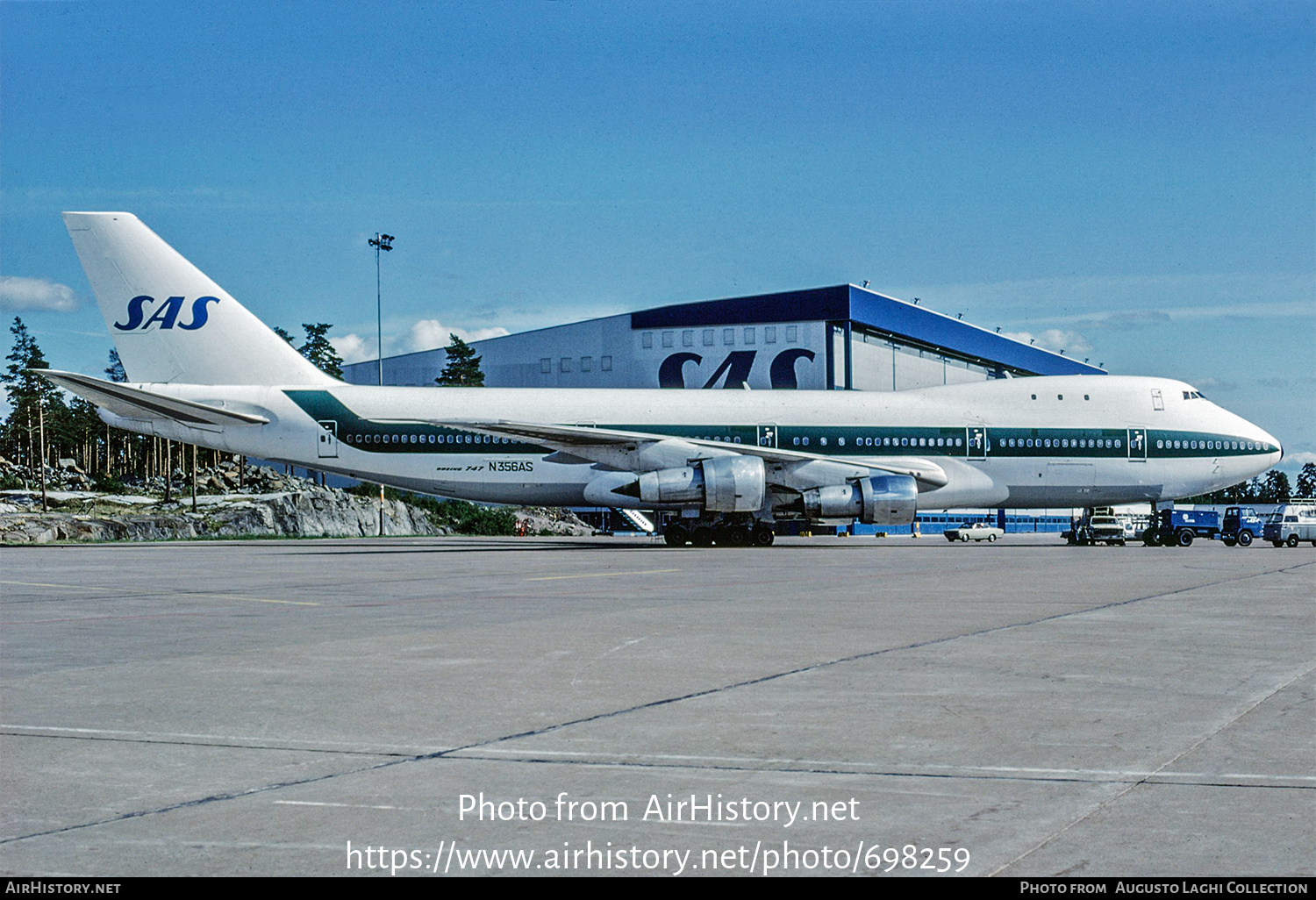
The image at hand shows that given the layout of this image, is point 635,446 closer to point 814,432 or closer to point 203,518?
point 814,432

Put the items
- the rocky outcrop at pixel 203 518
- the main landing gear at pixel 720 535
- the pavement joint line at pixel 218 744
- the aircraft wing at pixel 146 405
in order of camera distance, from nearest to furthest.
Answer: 1. the pavement joint line at pixel 218 744
2. the aircraft wing at pixel 146 405
3. the main landing gear at pixel 720 535
4. the rocky outcrop at pixel 203 518

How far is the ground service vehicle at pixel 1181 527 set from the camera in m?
41.3

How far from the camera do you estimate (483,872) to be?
4.04 meters

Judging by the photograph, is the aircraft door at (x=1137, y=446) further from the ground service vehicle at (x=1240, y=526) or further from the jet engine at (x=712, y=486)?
the jet engine at (x=712, y=486)

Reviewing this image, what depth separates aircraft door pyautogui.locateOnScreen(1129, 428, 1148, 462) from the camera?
3612 cm

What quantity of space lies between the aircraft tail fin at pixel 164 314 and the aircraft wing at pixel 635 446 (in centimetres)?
737

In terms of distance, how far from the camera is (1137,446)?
3616cm

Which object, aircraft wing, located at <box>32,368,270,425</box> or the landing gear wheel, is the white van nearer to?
the landing gear wheel

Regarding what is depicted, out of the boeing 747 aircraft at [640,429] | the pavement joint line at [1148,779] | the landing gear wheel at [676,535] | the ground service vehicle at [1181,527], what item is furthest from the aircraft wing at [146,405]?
the ground service vehicle at [1181,527]

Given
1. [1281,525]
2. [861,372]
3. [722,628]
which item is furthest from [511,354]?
[722,628]

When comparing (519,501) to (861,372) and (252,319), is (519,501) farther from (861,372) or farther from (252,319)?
(861,372)

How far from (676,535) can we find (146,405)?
53.2 ft

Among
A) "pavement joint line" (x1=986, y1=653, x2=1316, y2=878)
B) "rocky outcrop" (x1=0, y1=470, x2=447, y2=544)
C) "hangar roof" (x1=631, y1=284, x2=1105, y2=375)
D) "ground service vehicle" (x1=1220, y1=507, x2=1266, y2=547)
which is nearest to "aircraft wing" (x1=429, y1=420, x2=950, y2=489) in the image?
"ground service vehicle" (x1=1220, y1=507, x2=1266, y2=547)

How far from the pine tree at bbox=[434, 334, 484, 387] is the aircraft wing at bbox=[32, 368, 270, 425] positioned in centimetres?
4342
